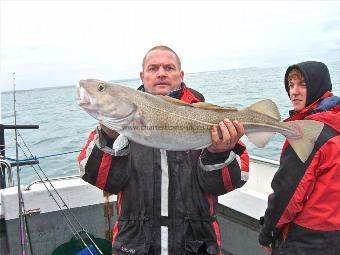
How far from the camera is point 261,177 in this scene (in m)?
5.30

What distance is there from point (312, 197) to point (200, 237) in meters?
1.01

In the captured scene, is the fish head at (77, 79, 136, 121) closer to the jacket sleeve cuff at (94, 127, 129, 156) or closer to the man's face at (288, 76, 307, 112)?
the jacket sleeve cuff at (94, 127, 129, 156)

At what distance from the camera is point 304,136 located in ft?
9.62

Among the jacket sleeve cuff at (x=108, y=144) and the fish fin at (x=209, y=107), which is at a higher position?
the fish fin at (x=209, y=107)

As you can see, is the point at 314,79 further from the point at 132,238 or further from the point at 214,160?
the point at 132,238

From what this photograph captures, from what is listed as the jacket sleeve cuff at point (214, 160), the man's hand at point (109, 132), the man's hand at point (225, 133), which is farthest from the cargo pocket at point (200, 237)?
the man's hand at point (109, 132)

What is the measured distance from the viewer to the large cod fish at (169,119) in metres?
2.49

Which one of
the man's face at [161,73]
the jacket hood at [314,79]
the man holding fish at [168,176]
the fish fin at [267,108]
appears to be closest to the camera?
the man holding fish at [168,176]

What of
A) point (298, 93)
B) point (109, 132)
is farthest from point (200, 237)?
point (298, 93)

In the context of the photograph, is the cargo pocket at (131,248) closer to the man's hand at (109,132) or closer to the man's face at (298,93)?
the man's hand at (109,132)

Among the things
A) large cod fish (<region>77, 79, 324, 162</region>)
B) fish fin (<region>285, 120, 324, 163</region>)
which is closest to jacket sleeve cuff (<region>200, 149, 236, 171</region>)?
large cod fish (<region>77, 79, 324, 162</region>)

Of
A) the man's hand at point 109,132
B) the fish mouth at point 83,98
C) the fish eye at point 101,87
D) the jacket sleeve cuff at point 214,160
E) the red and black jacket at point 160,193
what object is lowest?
the red and black jacket at point 160,193

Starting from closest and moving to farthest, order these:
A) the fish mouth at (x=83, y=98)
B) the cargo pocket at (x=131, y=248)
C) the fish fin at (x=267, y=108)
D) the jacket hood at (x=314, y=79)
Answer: the fish mouth at (x=83, y=98), the cargo pocket at (x=131, y=248), the fish fin at (x=267, y=108), the jacket hood at (x=314, y=79)

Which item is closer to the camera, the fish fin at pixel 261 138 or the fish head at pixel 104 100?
the fish head at pixel 104 100
